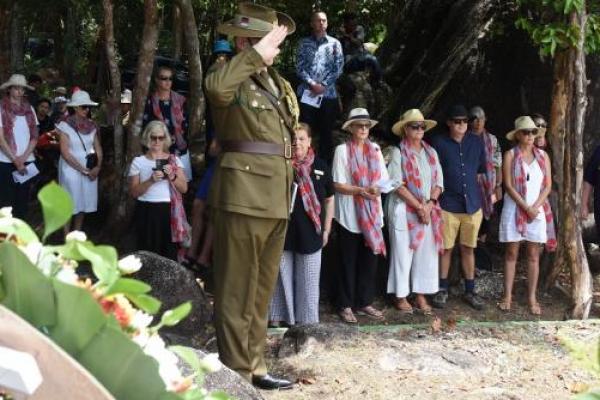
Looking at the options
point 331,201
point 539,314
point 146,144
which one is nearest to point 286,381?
point 331,201

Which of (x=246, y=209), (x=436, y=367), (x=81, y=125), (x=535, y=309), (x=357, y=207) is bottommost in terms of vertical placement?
(x=535, y=309)

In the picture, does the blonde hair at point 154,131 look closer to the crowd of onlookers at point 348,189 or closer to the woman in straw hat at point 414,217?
the crowd of onlookers at point 348,189

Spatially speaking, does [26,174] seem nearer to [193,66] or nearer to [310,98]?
[193,66]

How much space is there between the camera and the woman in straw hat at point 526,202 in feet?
28.3

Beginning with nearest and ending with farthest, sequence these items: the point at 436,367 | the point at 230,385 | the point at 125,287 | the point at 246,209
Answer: the point at 125,287 < the point at 230,385 < the point at 246,209 < the point at 436,367

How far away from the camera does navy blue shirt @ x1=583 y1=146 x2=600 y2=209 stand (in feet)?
29.2

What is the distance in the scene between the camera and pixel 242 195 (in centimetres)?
518

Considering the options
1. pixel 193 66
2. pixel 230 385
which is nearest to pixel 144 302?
pixel 230 385

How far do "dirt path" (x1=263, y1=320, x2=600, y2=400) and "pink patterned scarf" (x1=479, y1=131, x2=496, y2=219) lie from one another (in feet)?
7.60

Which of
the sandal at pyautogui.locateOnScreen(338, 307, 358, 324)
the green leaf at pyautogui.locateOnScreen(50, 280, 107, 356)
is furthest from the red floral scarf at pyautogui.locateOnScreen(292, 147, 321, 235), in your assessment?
the green leaf at pyautogui.locateOnScreen(50, 280, 107, 356)

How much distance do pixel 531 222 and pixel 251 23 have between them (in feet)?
14.4

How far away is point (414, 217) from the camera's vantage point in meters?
8.41

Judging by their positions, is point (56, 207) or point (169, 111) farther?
point (169, 111)

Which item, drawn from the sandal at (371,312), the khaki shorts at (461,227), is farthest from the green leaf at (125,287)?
the khaki shorts at (461,227)
